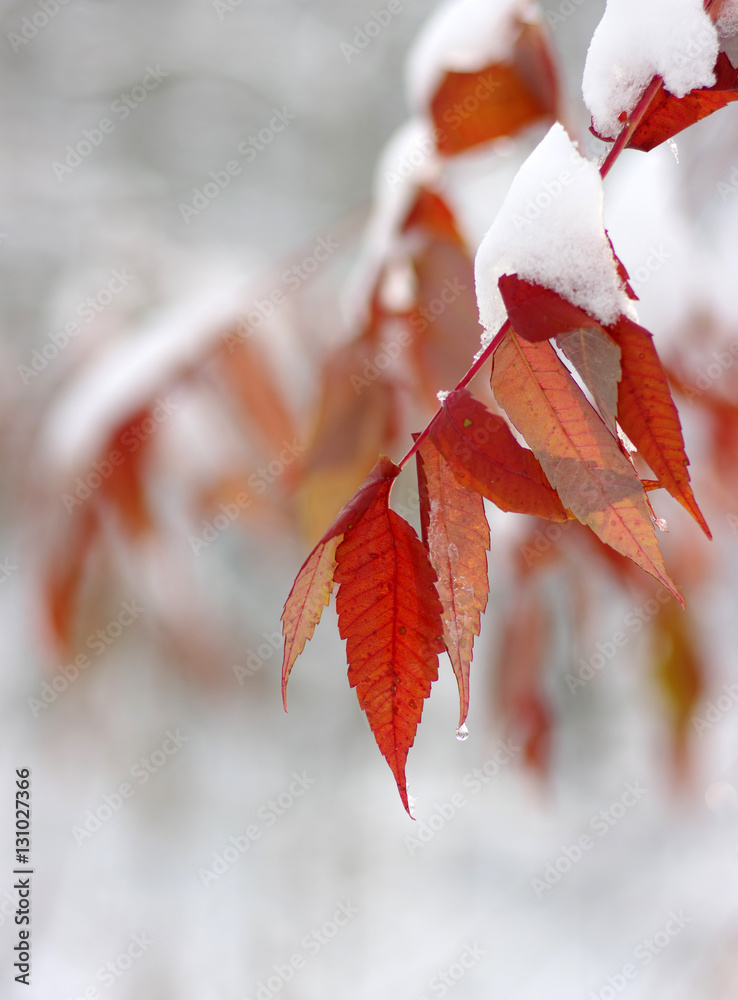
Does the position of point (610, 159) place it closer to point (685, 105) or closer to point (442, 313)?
point (685, 105)

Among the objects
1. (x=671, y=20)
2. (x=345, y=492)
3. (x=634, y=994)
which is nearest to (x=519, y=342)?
(x=671, y=20)

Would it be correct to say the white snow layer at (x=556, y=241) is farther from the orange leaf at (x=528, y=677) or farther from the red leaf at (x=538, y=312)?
the orange leaf at (x=528, y=677)

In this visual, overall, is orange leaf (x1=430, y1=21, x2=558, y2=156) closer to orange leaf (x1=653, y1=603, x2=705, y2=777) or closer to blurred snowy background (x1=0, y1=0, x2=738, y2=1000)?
orange leaf (x1=653, y1=603, x2=705, y2=777)

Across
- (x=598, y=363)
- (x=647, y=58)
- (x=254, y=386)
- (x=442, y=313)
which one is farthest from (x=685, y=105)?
(x=254, y=386)

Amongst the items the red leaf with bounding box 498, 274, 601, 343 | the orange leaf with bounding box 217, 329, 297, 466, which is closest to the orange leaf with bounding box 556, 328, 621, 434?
the red leaf with bounding box 498, 274, 601, 343

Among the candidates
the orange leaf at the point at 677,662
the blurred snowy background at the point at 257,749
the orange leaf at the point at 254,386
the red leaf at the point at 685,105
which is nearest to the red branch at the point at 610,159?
the red leaf at the point at 685,105

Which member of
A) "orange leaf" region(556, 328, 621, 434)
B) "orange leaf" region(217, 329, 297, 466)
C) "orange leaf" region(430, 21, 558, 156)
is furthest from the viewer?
"orange leaf" region(217, 329, 297, 466)
